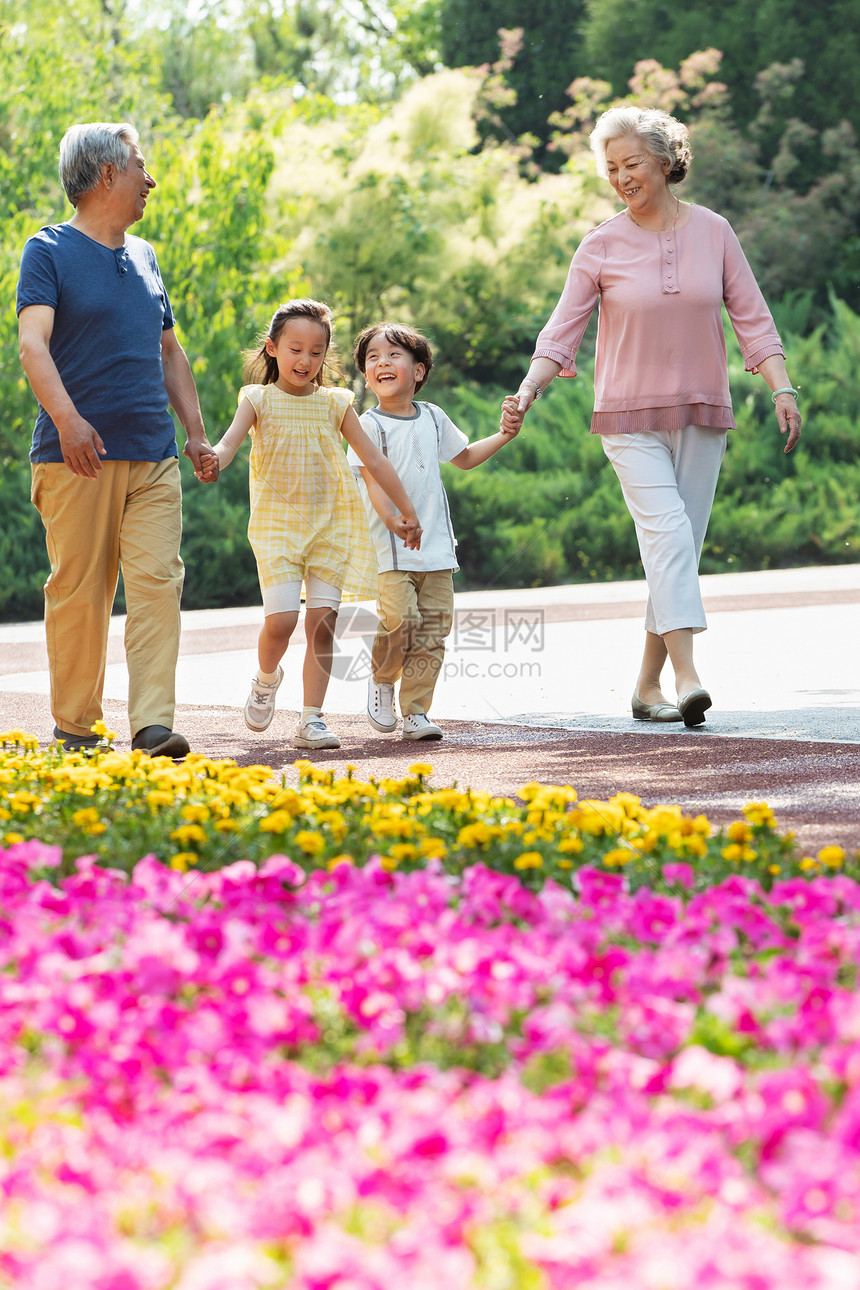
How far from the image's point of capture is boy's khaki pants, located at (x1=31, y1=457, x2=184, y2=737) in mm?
5230

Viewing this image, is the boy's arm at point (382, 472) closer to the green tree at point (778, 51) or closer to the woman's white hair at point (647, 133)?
the woman's white hair at point (647, 133)

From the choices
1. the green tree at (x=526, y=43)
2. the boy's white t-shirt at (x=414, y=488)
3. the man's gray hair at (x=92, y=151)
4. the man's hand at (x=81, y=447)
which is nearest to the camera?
the man's hand at (x=81, y=447)

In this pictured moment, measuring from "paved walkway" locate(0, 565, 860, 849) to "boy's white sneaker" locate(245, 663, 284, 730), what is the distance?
0.10m

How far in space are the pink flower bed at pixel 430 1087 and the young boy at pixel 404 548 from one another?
3.05 meters

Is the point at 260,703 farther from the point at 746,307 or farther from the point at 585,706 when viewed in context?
the point at 746,307

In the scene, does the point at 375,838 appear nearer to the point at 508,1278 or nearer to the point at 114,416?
the point at 508,1278

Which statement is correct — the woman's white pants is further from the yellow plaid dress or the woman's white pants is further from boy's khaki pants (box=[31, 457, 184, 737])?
boy's khaki pants (box=[31, 457, 184, 737])

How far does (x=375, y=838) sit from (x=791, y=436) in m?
3.01

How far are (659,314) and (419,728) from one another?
1.80 meters

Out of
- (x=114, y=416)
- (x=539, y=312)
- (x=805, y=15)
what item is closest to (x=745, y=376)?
(x=539, y=312)

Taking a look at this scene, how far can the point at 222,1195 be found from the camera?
1633 millimetres

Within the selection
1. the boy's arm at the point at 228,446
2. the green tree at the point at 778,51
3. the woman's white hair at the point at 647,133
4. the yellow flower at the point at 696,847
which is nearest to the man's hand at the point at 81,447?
the boy's arm at the point at 228,446

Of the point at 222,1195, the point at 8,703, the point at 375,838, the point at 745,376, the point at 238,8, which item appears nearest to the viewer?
the point at 222,1195

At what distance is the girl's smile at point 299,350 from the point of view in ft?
18.7
